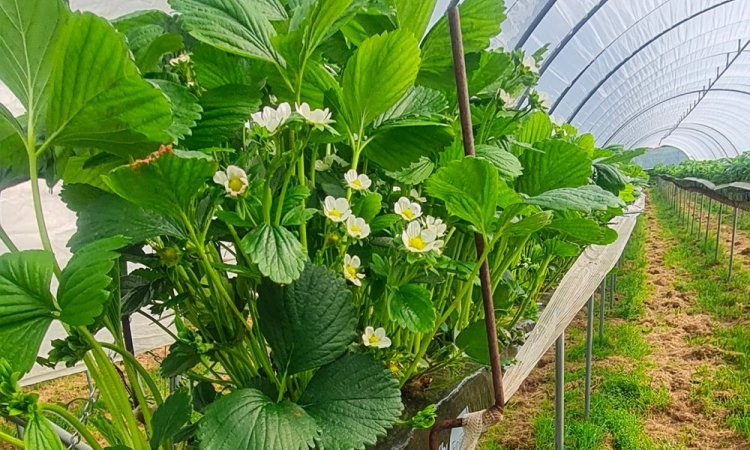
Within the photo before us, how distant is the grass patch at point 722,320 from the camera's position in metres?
2.15

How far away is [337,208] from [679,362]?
9.17 ft

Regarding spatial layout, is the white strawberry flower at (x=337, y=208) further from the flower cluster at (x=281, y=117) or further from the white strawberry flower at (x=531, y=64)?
the white strawberry flower at (x=531, y=64)

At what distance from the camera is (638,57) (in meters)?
6.32

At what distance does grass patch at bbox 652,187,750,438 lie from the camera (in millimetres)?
2154

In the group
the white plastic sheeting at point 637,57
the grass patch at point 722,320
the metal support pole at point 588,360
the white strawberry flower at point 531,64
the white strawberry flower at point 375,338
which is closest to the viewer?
the white strawberry flower at point 375,338

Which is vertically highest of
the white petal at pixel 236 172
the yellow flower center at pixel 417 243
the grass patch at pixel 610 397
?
the white petal at pixel 236 172

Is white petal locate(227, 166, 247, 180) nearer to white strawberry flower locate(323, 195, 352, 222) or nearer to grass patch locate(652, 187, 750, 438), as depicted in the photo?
white strawberry flower locate(323, 195, 352, 222)

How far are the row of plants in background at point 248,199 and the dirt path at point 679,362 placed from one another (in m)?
1.96

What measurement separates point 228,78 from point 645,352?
287cm

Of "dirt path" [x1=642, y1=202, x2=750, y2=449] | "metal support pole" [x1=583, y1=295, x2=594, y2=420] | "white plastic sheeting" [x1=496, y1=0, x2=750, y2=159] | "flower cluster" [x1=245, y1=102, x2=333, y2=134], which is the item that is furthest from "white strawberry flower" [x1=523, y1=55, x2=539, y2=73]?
"white plastic sheeting" [x1=496, y1=0, x2=750, y2=159]

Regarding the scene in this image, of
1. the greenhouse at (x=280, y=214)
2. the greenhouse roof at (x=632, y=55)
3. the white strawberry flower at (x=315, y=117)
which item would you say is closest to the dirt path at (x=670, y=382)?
the greenhouse roof at (x=632, y=55)

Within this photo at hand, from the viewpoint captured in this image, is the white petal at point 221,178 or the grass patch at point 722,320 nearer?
the white petal at point 221,178

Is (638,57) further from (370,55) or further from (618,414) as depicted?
(370,55)

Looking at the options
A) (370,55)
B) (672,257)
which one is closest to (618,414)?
(370,55)
